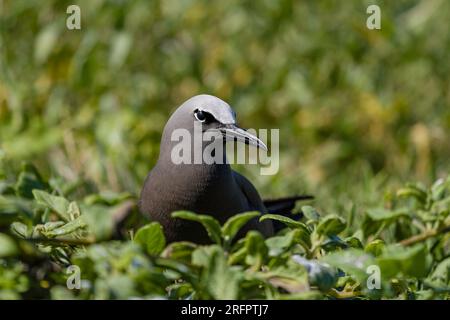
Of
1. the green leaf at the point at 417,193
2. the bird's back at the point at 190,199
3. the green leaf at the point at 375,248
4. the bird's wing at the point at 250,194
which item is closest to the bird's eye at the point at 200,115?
the bird's back at the point at 190,199

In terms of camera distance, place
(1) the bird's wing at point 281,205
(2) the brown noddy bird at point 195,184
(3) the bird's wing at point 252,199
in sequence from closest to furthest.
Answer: (2) the brown noddy bird at point 195,184 < (3) the bird's wing at point 252,199 < (1) the bird's wing at point 281,205

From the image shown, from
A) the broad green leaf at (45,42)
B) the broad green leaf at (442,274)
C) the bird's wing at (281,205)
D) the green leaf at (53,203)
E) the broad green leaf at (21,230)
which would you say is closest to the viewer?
the broad green leaf at (21,230)

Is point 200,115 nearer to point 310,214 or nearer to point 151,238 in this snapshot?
point 310,214

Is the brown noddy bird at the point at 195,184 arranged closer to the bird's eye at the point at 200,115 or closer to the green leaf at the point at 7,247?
the bird's eye at the point at 200,115

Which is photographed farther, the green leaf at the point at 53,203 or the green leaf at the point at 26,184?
the green leaf at the point at 26,184

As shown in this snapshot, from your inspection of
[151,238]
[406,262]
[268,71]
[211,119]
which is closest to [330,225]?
[406,262]

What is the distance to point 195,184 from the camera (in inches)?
110

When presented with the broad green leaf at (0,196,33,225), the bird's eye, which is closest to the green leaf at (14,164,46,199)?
the bird's eye

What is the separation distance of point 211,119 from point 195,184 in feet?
0.84

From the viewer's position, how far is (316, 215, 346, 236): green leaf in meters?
2.08

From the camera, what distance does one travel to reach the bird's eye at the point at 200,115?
294 centimetres

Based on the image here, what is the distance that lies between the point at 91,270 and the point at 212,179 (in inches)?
36.9

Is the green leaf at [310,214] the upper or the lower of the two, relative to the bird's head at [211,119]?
lower

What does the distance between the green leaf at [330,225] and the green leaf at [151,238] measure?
385mm
